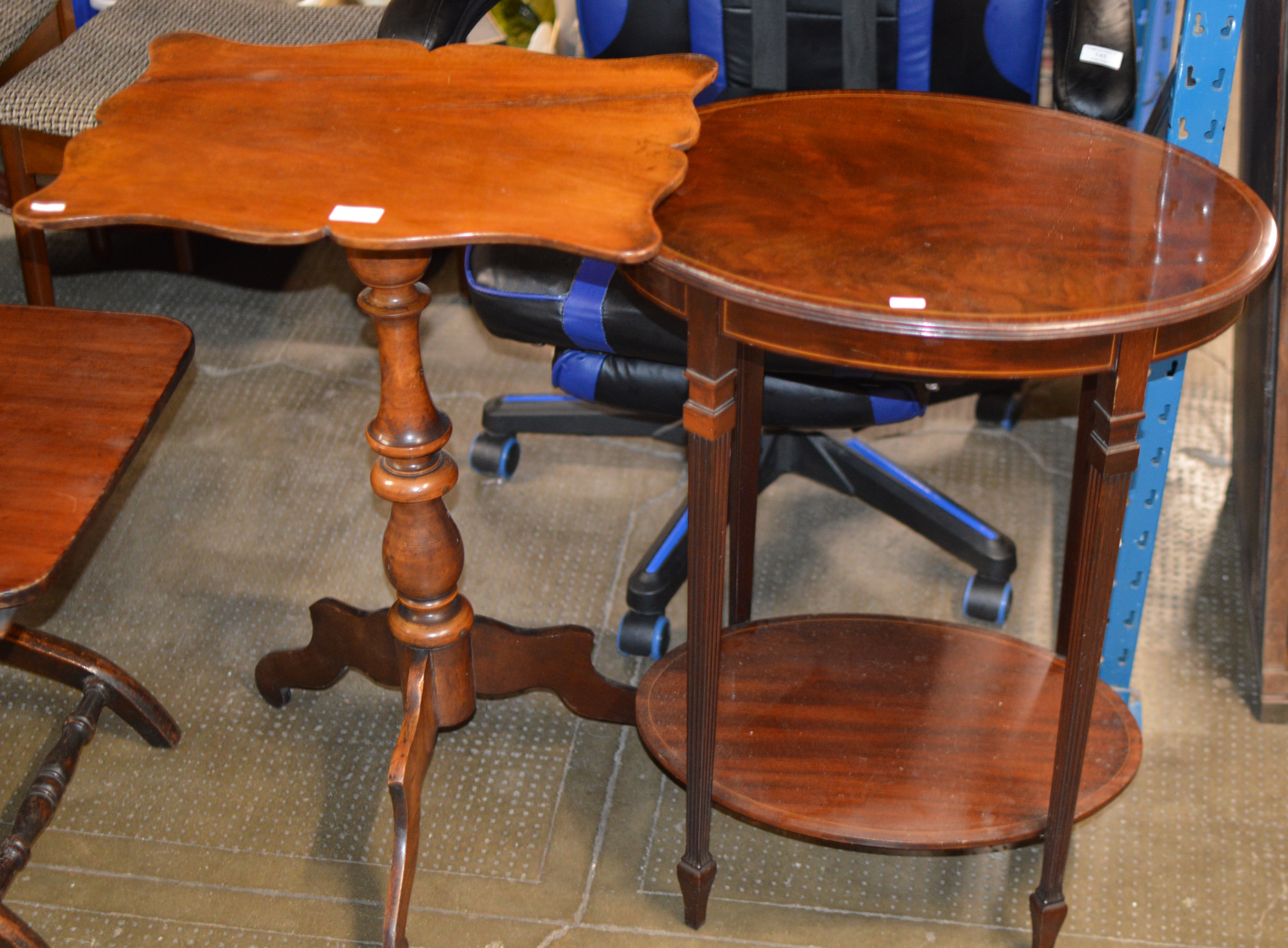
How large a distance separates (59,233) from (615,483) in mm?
1476

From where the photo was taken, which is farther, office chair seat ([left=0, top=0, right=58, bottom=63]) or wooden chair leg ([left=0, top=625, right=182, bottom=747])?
office chair seat ([left=0, top=0, right=58, bottom=63])

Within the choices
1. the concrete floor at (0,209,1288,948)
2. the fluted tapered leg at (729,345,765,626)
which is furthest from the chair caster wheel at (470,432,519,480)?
the fluted tapered leg at (729,345,765,626)

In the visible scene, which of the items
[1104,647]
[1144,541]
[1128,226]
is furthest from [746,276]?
[1104,647]

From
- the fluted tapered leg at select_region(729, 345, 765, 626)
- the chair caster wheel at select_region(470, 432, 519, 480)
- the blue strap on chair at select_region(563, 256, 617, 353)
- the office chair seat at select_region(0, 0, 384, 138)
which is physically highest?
the office chair seat at select_region(0, 0, 384, 138)

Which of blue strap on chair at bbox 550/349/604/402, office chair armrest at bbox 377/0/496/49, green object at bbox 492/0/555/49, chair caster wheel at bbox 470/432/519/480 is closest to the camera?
office chair armrest at bbox 377/0/496/49

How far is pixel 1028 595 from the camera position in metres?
2.00

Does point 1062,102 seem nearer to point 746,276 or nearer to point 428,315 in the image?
point 746,276

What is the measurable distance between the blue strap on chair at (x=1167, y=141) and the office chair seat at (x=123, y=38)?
3.80ft

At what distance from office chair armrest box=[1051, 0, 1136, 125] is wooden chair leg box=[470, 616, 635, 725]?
0.85 metres

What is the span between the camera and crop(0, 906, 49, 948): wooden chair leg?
4.51 feet

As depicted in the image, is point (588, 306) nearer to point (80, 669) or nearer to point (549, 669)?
point (549, 669)

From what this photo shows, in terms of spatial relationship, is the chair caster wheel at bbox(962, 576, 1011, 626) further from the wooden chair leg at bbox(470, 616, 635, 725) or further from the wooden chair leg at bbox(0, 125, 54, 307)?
the wooden chair leg at bbox(0, 125, 54, 307)

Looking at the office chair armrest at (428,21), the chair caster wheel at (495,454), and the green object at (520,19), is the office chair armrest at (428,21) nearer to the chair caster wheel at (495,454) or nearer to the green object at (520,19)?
the chair caster wheel at (495,454)

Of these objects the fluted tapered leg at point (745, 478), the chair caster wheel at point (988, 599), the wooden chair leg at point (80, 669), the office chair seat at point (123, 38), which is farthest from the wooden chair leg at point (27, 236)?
the chair caster wheel at point (988, 599)
